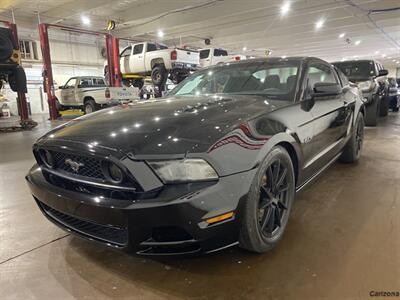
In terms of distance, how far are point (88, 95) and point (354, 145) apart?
1032 cm

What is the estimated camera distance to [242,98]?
2234mm

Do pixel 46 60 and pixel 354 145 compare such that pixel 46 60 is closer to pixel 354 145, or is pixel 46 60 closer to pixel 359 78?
pixel 359 78

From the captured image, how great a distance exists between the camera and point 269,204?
1.85 m

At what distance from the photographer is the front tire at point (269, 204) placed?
161 cm

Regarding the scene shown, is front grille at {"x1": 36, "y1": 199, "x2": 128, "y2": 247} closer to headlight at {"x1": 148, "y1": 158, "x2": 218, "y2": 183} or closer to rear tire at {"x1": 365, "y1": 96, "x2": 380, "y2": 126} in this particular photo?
headlight at {"x1": 148, "y1": 158, "x2": 218, "y2": 183}

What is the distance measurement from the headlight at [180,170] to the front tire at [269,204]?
1.01 ft

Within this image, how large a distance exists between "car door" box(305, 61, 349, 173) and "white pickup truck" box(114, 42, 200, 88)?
8326 mm

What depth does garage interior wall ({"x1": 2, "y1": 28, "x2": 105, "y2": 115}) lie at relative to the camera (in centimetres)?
1748

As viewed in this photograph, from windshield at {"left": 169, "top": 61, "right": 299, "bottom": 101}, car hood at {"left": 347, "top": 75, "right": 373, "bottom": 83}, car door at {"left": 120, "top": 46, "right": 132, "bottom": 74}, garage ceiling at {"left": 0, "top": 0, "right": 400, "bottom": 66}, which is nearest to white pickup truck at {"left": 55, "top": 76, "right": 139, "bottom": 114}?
car door at {"left": 120, "top": 46, "right": 132, "bottom": 74}

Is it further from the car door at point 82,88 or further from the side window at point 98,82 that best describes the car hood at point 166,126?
the side window at point 98,82

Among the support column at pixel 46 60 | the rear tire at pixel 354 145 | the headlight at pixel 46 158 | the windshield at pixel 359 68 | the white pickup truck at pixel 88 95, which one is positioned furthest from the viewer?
the support column at pixel 46 60

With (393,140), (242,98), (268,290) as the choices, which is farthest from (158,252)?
(393,140)

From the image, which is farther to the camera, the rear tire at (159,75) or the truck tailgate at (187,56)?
the rear tire at (159,75)

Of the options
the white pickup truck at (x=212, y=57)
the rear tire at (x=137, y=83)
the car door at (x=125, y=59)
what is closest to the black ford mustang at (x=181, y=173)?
the car door at (x=125, y=59)
